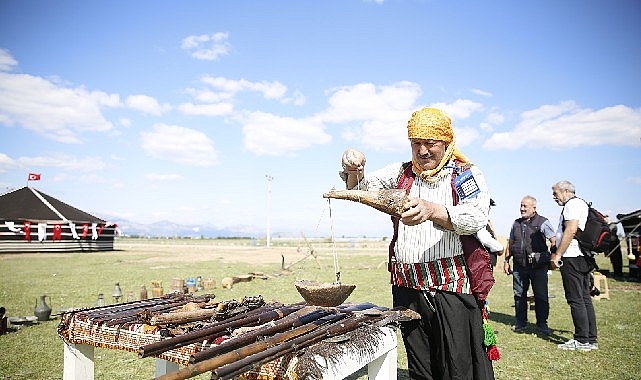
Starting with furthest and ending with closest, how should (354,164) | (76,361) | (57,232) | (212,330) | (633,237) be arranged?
(57,232)
(633,237)
(76,361)
(354,164)
(212,330)

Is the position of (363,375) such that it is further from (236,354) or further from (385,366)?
(236,354)

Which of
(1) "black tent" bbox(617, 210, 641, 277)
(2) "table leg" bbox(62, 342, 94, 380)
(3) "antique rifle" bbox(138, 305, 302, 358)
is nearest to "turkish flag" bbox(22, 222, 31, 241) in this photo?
(2) "table leg" bbox(62, 342, 94, 380)

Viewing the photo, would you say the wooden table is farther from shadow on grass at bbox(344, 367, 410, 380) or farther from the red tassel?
shadow on grass at bbox(344, 367, 410, 380)

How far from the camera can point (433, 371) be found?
278 centimetres

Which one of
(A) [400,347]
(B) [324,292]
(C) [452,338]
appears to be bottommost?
(A) [400,347]

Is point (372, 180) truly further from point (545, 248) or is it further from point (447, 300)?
point (545, 248)

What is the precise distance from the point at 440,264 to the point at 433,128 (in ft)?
2.67

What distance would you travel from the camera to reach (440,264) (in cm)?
264

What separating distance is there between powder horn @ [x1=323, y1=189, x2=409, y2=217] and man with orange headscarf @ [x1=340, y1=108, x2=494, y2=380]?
20 centimetres

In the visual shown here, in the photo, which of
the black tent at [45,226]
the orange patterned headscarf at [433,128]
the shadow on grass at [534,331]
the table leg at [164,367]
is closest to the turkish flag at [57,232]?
the black tent at [45,226]

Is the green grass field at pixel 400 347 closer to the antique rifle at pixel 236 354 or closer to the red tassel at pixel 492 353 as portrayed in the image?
the red tassel at pixel 492 353

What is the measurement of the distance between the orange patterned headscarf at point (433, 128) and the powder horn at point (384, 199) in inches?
16.4

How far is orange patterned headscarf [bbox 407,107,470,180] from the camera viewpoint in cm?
255

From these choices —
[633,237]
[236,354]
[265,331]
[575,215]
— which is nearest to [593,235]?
[575,215]
